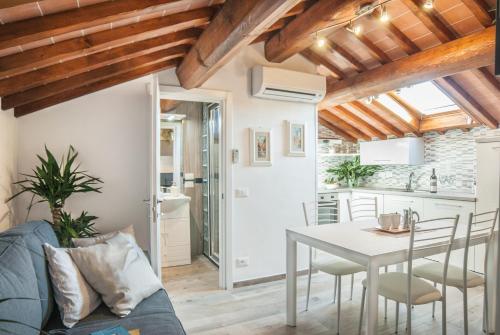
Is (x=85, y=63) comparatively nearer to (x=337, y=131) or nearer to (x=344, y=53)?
(x=344, y=53)

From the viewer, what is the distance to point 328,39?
365cm

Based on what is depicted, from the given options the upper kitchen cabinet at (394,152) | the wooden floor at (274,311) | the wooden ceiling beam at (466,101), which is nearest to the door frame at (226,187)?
the wooden floor at (274,311)

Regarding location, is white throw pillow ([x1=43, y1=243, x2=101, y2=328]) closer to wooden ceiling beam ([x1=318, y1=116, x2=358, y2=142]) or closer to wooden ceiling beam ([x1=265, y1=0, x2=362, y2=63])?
wooden ceiling beam ([x1=265, y1=0, x2=362, y2=63])

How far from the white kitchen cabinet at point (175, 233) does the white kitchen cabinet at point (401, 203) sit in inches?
120

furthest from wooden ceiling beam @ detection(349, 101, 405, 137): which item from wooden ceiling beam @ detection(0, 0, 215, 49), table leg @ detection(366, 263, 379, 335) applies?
wooden ceiling beam @ detection(0, 0, 215, 49)

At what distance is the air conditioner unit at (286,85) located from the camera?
337 cm

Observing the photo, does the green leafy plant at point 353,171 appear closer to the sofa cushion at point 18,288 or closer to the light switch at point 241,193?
the light switch at point 241,193

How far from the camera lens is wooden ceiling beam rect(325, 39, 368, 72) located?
3.73m

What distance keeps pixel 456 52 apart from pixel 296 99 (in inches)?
61.8

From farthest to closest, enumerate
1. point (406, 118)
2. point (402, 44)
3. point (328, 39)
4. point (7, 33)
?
point (406, 118) → point (328, 39) → point (402, 44) → point (7, 33)

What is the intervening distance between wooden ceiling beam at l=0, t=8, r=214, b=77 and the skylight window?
11.2 ft

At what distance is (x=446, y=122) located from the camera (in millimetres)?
4586

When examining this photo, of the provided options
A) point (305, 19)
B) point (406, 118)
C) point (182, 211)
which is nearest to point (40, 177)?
point (182, 211)

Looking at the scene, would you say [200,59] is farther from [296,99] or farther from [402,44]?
[402,44]
